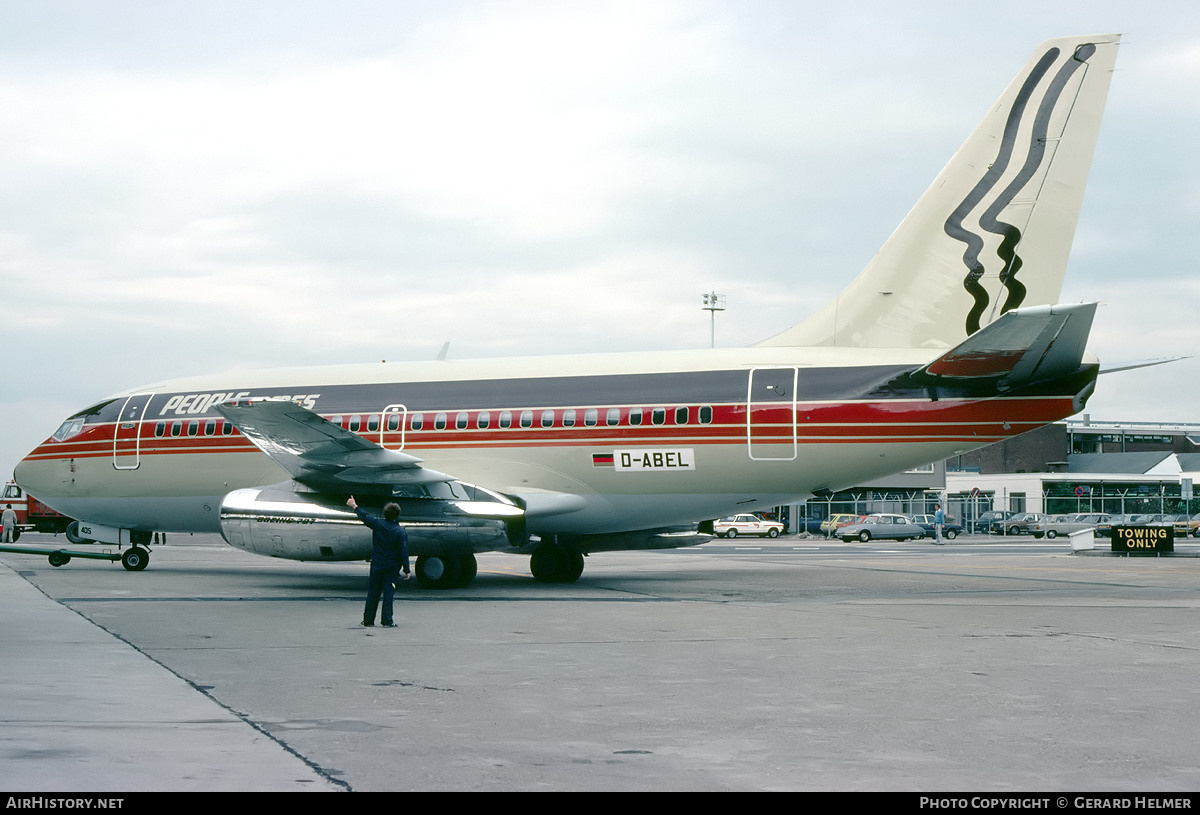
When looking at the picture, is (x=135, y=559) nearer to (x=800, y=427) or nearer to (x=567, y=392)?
(x=567, y=392)

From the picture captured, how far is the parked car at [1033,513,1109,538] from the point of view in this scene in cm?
6700

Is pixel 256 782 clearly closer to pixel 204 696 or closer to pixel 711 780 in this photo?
pixel 711 780

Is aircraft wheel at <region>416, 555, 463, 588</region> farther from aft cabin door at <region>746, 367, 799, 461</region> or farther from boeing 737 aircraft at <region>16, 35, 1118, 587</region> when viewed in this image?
aft cabin door at <region>746, 367, 799, 461</region>

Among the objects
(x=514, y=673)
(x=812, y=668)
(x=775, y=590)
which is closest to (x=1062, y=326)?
(x=775, y=590)

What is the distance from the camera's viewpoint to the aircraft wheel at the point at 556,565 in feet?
72.9

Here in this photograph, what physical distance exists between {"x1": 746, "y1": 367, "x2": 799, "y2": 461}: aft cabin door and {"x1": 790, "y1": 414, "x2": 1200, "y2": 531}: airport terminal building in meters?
46.3

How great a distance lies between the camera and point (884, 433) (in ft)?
60.6

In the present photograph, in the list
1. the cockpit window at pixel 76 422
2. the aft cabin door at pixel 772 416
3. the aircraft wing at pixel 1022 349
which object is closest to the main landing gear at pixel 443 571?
the aft cabin door at pixel 772 416

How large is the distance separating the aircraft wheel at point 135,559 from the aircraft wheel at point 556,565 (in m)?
8.56

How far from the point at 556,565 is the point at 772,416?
18.3 feet

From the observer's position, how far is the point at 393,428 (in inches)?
857

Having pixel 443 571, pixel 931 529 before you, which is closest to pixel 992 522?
pixel 931 529

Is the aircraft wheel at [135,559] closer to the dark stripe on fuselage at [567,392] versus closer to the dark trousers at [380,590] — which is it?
the dark stripe on fuselage at [567,392]
